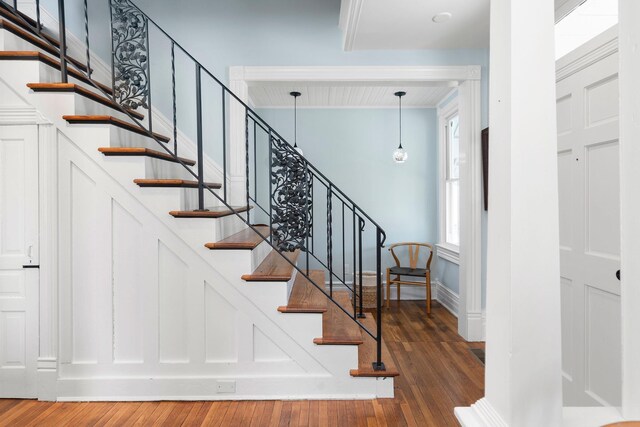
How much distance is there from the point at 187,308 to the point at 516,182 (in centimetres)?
222

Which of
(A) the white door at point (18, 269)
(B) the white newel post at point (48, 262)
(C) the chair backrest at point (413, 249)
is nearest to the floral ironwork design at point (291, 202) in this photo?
(B) the white newel post at point (48, 262)

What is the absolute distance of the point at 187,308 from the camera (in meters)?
2.42

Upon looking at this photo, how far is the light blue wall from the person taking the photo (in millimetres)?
5082

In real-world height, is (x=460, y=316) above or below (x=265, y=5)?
below

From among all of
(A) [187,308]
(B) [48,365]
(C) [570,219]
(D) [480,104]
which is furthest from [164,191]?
(D) [480,104]

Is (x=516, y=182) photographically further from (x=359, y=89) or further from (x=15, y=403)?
(x=359, y=89)

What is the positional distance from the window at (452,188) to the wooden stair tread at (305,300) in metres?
2.54

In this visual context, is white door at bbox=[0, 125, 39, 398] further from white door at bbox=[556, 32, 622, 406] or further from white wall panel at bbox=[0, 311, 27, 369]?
white door at bbox=[556, 32, 622, 406]

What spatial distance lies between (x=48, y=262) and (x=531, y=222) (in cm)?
277

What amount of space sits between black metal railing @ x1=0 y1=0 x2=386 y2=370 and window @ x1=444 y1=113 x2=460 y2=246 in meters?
1.07

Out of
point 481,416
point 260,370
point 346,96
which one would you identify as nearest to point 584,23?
point 481,416

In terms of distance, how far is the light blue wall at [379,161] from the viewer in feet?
16.7

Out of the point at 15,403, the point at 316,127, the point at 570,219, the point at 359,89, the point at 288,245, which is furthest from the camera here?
the point at 316,127

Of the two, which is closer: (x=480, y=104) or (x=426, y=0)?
(x=426, y=0)
